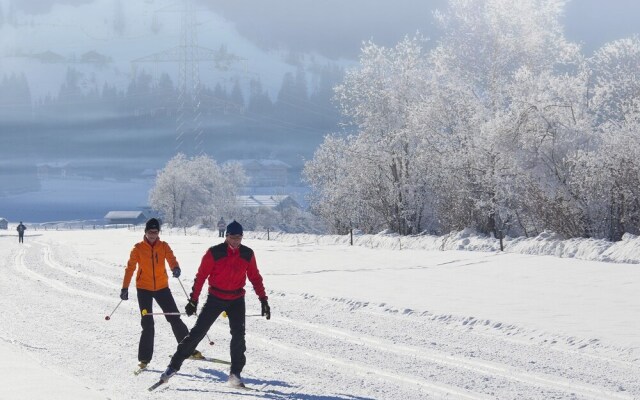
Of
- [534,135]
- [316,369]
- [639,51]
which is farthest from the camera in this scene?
[639,51]

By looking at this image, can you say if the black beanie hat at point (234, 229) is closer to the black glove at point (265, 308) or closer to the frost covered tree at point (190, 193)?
the black glove at point (265, 308)

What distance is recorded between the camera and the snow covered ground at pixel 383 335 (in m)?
8.37

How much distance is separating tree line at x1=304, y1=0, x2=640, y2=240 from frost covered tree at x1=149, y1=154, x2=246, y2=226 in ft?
184

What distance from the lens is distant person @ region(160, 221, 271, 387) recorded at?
8.28 m

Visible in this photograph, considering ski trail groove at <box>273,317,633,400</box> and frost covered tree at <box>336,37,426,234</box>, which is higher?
frost covered tree at <box>336,37,426,234</box>

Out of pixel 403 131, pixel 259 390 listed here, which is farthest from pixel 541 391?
pixel 403 131

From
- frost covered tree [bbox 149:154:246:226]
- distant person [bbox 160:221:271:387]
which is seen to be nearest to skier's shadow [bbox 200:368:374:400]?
distant person [bbox 160:221:271:387]

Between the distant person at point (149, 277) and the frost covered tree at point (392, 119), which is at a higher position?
the frost covered tree at point (392, 119)

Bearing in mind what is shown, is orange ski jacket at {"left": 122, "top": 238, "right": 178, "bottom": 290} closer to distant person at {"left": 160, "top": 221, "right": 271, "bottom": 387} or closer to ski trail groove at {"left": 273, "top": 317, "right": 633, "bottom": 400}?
distant person at {"left": 160, "top": 221, "right": 271, "bottom": 387}

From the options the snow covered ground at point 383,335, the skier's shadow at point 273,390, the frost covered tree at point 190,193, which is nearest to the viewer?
the skier's shadow at point 273,390

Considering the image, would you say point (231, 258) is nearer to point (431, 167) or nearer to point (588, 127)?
point (588, 127)

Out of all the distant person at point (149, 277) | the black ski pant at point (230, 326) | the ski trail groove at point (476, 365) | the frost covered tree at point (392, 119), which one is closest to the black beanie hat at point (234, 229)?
the black ski pant at point (230, 326)

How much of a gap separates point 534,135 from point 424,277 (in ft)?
31.7

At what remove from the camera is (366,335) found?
11875 mm
